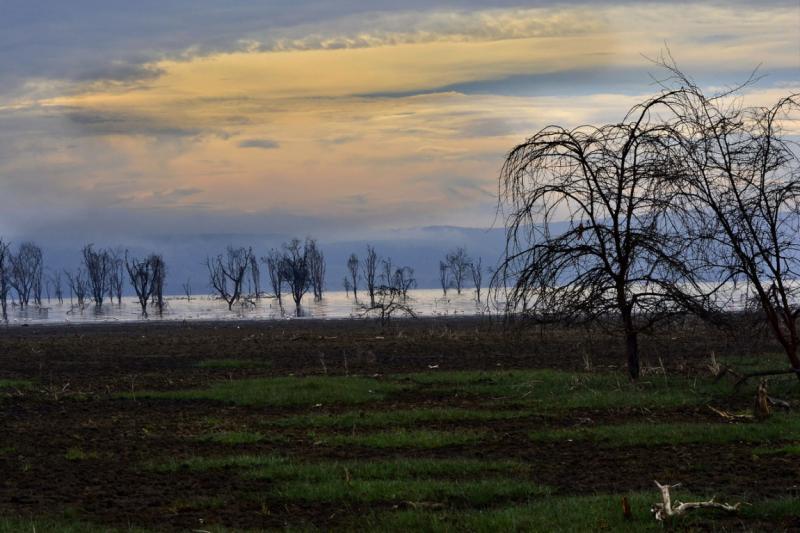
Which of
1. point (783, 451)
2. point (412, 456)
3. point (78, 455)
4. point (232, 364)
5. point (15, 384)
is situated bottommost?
point (783, 451)

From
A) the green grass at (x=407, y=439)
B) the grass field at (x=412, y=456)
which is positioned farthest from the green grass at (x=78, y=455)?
the green grass at (x=407, y=439)

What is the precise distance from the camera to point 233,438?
1900cm

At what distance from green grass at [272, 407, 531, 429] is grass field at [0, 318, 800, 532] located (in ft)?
0.25

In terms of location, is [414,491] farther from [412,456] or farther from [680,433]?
[680,433]

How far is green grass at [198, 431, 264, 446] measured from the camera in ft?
61.7

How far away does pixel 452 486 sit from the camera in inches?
540

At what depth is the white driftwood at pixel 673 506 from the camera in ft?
35.1

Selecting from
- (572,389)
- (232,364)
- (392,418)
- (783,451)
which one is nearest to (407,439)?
(392,418)

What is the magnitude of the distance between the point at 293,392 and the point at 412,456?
10.0 meters

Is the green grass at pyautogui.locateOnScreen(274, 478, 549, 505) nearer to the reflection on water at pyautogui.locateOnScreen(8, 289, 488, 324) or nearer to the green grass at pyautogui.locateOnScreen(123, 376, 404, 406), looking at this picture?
the green grass at pyautogui.locateOnScreen(123, 376, 404, 406)

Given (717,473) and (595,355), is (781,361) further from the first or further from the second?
(717,473)

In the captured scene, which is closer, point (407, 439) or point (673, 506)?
point (673, 506)

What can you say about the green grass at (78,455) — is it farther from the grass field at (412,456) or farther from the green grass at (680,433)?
the green grass at (680,433)

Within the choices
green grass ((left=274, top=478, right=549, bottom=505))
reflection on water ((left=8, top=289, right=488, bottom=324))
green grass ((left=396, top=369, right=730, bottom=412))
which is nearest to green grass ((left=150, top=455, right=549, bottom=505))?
green grass ((left=274, top=478, right=549, bottom=505))
